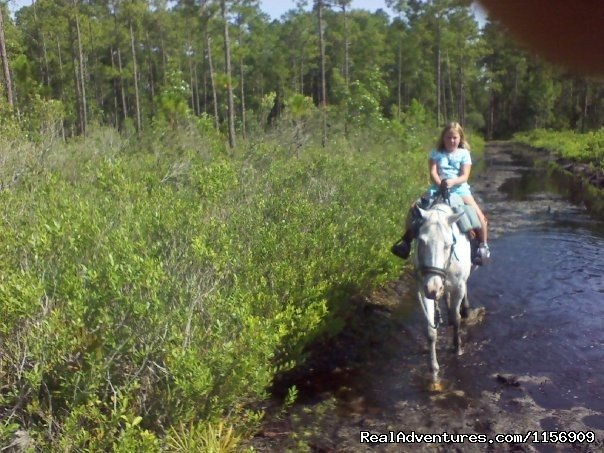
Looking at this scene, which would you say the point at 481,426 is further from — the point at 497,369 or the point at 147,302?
the point at 147,302

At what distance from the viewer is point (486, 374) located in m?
6.80

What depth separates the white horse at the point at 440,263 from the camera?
626cm

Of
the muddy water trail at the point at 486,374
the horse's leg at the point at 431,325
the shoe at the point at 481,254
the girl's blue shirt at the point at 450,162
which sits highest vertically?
the girl's blue shirt at the point at 450,162

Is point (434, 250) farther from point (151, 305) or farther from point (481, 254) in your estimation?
point (151, 305)

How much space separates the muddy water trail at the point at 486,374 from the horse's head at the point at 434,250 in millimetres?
1168

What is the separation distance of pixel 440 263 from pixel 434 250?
15 centimetres

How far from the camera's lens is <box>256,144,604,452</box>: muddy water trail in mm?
5645

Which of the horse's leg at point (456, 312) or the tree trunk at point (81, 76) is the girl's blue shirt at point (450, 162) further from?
the tree trunk at point (81, 76)

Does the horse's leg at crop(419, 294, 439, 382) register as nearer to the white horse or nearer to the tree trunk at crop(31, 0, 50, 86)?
the white horse

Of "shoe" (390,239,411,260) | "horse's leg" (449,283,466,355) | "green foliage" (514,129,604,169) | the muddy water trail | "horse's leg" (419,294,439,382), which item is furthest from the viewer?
"green foliage" (514,129,604,169)

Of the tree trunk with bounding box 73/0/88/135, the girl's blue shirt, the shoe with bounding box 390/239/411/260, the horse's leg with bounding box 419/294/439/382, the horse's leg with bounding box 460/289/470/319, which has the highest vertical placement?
the tree trunk with bounding box 73/0/88/135

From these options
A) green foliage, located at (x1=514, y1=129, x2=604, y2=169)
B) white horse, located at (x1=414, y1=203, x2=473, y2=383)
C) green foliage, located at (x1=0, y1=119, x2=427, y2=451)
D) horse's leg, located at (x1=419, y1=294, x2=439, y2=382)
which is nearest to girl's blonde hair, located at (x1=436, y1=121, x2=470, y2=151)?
white horse, located at (x1=414, y1=203, x2=473, y2=383)

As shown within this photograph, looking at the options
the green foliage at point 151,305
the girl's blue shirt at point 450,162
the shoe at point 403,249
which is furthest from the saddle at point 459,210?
the green foliage at point 151,305

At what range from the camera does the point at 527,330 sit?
316 inches
